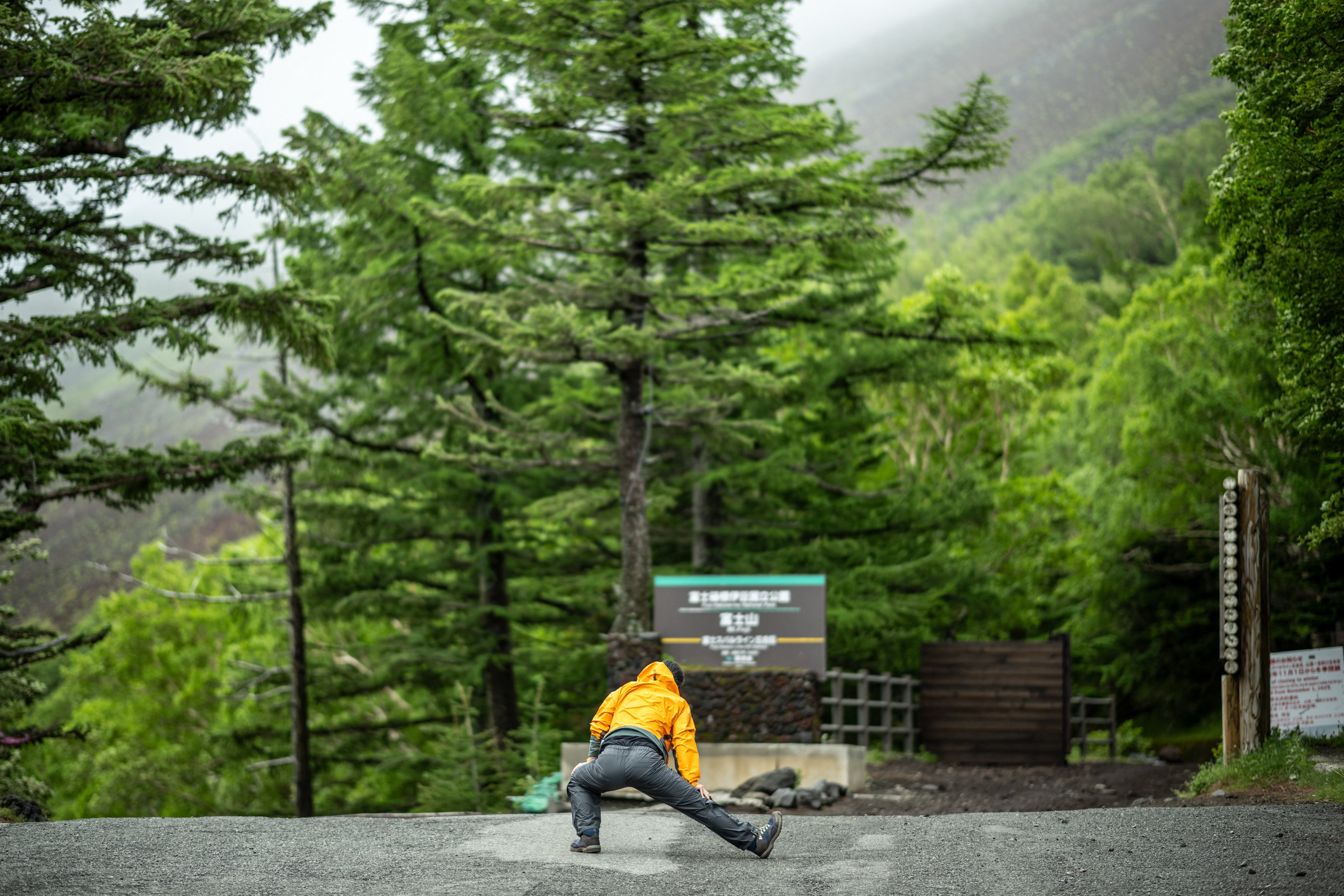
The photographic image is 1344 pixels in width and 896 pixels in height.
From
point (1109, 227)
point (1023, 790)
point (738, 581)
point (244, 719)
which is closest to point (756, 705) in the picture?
point (738, 581)

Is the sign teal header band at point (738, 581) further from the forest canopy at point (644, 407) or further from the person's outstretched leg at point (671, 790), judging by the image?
the person's outstretched leg at point (671, 790)

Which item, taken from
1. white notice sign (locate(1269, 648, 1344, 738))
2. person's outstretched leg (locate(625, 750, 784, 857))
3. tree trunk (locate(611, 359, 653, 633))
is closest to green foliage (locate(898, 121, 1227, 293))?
white notice sign (locate(1269, 648, 1344, 738))

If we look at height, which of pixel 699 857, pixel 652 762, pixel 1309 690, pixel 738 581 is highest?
pixel 738 581

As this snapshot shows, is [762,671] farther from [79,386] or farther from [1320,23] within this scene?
[79,386]

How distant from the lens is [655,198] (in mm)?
12828

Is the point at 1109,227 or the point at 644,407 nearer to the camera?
the point at 644,407

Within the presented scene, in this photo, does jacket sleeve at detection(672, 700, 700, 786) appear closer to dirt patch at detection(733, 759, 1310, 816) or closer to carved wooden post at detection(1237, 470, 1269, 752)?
dirt patch at detection(733, 759, 1310, 816)

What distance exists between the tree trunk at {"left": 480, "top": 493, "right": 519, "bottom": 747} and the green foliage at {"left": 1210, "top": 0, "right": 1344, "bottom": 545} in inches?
493

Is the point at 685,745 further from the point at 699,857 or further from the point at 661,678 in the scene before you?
the point at 699,857

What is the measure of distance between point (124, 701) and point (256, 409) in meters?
24.9

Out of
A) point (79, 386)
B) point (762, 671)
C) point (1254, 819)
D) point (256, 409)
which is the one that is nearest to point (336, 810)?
point (256, 409)

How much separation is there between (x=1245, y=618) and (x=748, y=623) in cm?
518

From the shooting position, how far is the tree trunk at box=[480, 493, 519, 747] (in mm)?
19672

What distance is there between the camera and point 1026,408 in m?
Result: 35.5
